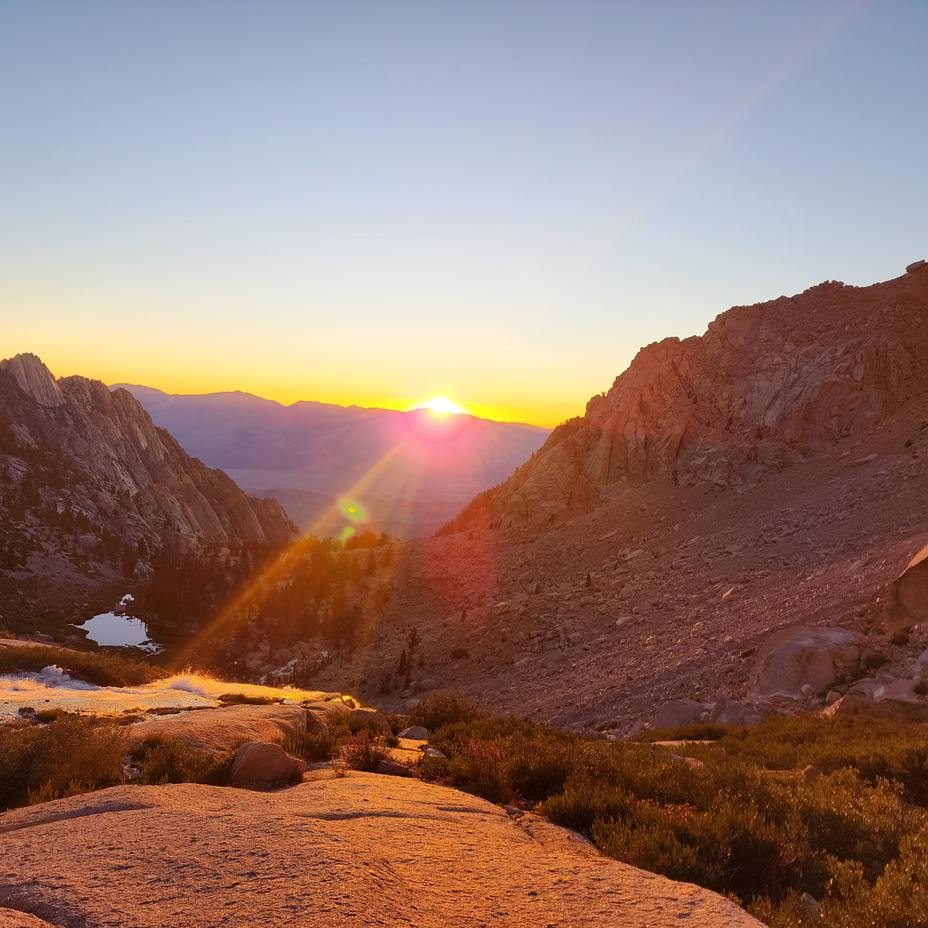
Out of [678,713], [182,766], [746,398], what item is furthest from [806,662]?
[746,398]

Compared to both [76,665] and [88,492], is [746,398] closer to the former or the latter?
[76,665]

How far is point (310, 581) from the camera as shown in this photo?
212ft

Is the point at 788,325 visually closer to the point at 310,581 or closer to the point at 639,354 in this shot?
the point at 639,354

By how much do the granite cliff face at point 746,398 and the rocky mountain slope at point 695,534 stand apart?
173 millimetres

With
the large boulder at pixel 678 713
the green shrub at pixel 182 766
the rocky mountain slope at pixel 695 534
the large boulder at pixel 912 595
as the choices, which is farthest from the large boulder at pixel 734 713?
the green shrub at pixel 182 766

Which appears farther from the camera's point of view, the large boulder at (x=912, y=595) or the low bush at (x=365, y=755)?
the large boulder at (x=912, y=595)

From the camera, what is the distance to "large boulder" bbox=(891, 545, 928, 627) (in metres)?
21.7

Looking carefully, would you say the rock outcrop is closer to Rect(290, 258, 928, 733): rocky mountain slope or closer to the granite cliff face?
Rect(290, 258, 928, 733): rocky mountain slope

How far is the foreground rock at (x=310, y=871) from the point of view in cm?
492

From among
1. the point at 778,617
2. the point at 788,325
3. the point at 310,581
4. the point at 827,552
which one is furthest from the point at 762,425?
the point at 310,581

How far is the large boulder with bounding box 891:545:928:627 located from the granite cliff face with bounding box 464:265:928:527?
26.3m

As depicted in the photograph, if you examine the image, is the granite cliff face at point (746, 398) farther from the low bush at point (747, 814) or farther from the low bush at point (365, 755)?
the low bush at point (365, 755)

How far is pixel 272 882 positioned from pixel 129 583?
321 feet

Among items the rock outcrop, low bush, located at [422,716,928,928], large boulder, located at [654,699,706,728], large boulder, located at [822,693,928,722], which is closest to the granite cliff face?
large boulder, located at [654,699,706,728]
